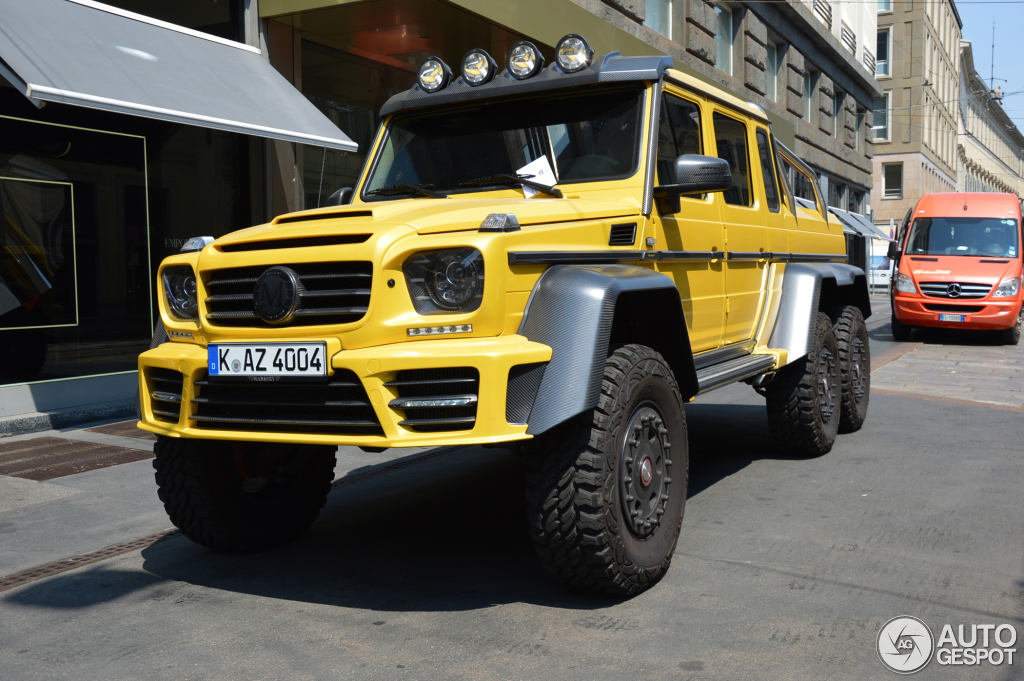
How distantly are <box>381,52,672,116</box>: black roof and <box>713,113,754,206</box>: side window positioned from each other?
888 mm

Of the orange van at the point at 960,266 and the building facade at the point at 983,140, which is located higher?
the building facade at the point at 983,140

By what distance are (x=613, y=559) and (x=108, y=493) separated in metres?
3.78

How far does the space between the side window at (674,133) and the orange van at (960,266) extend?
12847mm

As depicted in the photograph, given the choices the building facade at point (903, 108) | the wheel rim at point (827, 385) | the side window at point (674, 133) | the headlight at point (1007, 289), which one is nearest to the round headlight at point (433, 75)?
the side window at point (674, 133)

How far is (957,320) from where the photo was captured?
16.1m

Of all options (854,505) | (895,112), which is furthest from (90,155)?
(895,112)

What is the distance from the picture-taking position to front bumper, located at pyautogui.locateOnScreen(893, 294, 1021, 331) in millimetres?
15828

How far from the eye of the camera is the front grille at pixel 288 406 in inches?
133

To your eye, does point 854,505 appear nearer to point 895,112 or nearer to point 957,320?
point 957,320

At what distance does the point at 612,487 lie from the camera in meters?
3.52

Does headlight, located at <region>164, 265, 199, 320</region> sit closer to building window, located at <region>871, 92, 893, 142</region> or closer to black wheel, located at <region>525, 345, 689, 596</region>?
black wheel, located at <region>525, 345, 689, 596</region>

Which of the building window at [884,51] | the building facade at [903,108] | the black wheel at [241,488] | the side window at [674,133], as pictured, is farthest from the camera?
the building window at [884,51]

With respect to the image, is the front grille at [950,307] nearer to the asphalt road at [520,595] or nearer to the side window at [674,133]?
the asphalt road at [520,595]

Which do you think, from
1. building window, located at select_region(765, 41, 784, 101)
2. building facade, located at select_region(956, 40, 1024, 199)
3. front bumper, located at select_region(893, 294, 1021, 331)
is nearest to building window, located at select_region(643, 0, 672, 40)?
front bumper, located at select_region(893, 294, 1021, 331)
